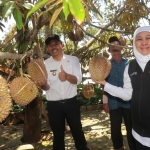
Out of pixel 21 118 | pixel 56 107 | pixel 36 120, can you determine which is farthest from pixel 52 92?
pixel 21 118

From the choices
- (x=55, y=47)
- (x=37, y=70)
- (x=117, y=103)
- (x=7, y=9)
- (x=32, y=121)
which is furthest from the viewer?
(x=32, y=121)

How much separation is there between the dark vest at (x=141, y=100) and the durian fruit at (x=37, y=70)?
0.67 meters

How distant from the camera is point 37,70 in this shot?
144 centimetres

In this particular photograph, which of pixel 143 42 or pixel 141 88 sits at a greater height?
pixel 143 42

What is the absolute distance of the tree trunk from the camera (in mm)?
3564

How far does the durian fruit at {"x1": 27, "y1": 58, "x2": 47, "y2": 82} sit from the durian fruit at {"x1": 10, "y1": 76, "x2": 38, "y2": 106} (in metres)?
0.14

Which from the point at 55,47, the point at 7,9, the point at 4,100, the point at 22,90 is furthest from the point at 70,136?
the point at 7,9

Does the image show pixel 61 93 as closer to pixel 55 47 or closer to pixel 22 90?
pixel 55 47

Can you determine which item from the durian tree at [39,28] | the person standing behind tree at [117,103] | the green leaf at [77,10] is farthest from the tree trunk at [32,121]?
the green leaf at [77,10]

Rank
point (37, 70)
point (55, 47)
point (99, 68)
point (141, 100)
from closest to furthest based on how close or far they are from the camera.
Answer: point (37, 70) → point (141, 100) → point (99, 68) → point (55, 47)

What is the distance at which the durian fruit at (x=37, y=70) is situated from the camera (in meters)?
1.39

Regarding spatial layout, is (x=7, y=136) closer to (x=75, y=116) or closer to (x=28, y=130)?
(x=28, y=130)

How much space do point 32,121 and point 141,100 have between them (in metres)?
2.41

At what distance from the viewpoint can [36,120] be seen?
362 cm
